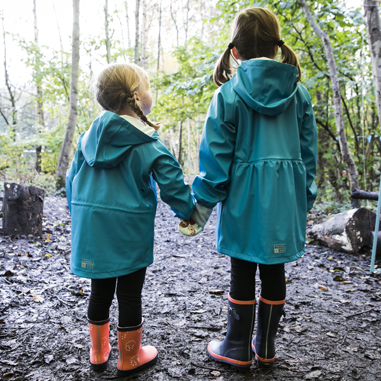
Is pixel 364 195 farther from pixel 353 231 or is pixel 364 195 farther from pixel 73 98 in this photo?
pixel 73 98

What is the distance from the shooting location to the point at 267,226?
4.94ft

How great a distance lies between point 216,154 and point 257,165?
0.72 feet

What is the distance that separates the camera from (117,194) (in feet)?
5.08

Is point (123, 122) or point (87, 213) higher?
point (123, 122)

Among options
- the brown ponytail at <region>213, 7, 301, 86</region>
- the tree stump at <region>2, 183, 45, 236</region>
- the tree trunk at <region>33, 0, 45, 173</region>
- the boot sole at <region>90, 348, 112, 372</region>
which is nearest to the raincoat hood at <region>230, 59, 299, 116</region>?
the brown ponytail at <region>213, 7, 301, 86</region>

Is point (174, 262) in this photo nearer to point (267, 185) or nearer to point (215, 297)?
point (215, 297)

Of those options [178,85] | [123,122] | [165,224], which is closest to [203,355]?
[123,122]

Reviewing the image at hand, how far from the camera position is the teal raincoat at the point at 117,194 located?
152cm

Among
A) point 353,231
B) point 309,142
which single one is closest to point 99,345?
point 309,142

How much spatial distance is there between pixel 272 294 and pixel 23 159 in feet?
41.7

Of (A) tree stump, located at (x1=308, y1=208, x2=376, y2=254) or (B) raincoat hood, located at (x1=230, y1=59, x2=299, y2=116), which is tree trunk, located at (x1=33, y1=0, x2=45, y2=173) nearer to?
(A) tree stump, located at (x1=308, y1=208, x2=376, y2=254)

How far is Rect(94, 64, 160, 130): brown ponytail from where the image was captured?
1.61 metres

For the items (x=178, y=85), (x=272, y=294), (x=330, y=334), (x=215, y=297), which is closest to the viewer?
(x=272, y=294)

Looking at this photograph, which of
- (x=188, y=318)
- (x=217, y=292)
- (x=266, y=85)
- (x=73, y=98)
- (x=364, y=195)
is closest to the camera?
(x=266, y=85)
